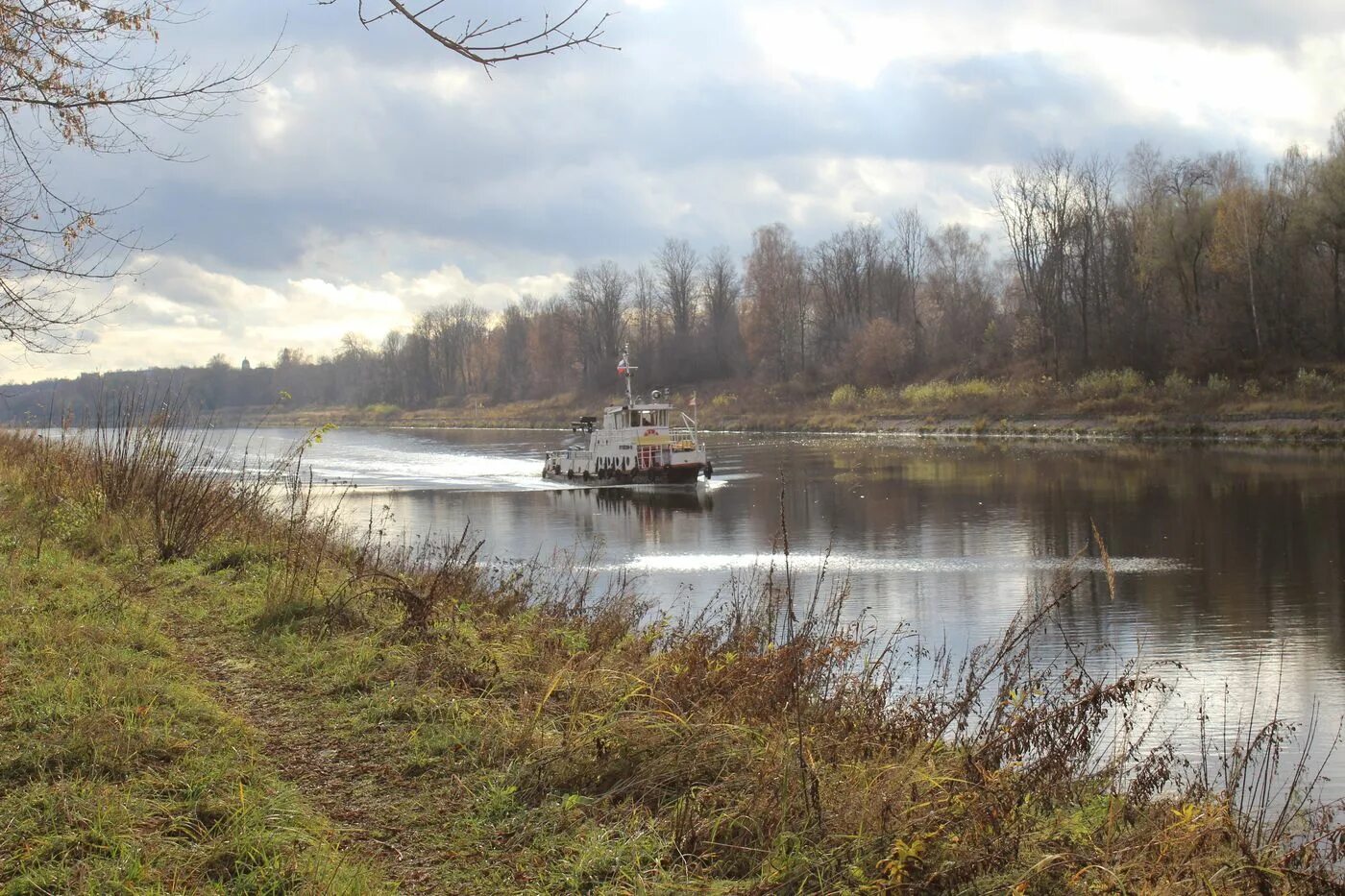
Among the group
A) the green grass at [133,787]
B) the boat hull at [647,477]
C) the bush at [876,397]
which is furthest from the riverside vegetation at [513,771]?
the bush at [876,397]

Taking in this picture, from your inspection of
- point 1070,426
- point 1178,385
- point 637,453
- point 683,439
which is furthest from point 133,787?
point 1070,426

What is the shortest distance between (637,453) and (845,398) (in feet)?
125

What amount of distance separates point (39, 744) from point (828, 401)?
7690 cm

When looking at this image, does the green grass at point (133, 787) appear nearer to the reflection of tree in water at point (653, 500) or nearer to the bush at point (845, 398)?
the reflection of tree in water at point (653, 500)

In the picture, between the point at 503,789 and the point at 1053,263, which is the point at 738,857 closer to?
the point at 503,789

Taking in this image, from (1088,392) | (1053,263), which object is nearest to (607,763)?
(1088,392)

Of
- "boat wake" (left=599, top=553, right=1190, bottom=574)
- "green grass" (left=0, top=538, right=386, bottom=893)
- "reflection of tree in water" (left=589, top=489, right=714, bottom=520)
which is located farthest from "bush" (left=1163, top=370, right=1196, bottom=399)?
"green grass" (left=0, top=538, right=386, bottom=893)

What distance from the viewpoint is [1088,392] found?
58.6 meters

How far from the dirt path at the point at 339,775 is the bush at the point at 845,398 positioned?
71.8 meters

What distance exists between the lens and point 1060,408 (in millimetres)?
59188

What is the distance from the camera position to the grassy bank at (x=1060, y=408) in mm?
45969

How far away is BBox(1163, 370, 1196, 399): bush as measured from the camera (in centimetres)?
5212

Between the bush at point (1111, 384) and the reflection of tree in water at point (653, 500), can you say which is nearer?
the reflection of tree in water at point (653, 500)

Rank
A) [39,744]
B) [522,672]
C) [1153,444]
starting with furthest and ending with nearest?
[1153,444] → [522,672] → [39,744]
